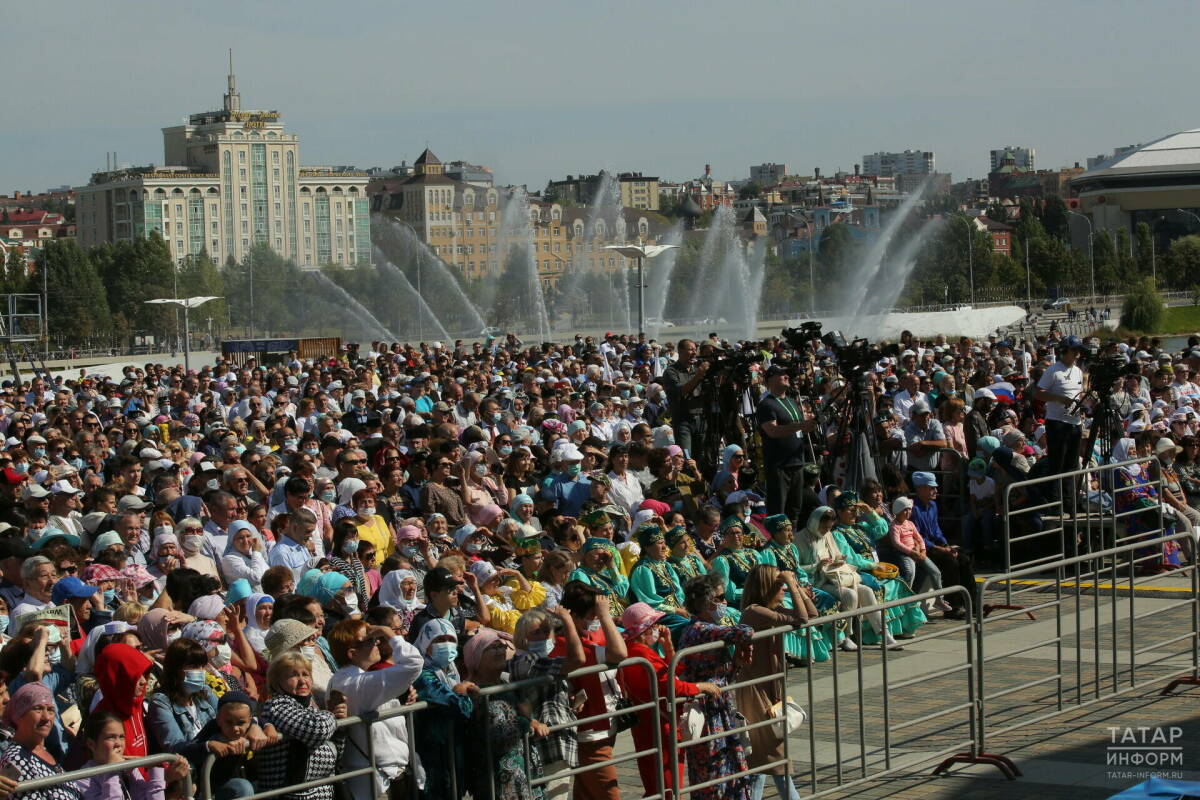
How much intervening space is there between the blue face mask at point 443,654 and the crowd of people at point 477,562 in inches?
0.5

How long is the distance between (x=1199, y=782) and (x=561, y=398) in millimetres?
Answer: 13462

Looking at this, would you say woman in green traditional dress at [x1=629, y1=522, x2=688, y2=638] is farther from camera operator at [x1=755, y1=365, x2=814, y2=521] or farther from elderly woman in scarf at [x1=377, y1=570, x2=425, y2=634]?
camera operator at [x1=755, y1=365, x2=814, y2=521]

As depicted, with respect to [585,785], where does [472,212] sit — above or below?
above

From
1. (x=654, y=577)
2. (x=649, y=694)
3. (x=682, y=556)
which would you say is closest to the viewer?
(x=649, y=694)

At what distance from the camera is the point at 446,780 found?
6.89 meters

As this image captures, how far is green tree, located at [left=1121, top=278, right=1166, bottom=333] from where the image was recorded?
7456 centimetres

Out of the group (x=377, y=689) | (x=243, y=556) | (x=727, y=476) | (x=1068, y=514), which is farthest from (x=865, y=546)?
(x=377, y=689)

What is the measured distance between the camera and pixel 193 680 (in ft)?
23.3

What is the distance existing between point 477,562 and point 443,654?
102 inches

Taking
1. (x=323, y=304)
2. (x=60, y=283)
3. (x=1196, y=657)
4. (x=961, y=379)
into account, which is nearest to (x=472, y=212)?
(x=323, y=304)

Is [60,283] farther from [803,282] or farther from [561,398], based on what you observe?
[561,398]

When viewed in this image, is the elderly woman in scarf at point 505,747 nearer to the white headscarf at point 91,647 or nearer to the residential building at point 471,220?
the white headscarf at point 91,647

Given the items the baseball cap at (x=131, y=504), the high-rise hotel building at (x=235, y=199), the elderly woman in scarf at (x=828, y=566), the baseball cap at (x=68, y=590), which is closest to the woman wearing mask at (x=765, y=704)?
the baseball cap at (x=68, y=590)

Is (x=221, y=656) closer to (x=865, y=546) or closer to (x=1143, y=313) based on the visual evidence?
(x=865, y=546)
